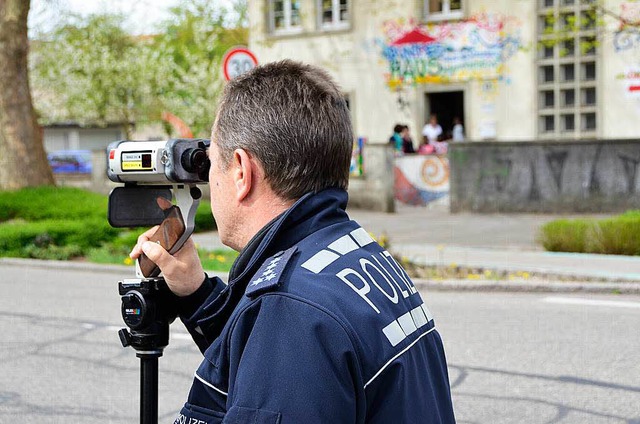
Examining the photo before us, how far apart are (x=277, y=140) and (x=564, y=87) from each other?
A: 22801 mm

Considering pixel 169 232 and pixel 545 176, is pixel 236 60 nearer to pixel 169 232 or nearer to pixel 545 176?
pixel 545 176

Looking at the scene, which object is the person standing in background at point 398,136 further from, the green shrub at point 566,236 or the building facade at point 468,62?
the green shrub at point 566,236

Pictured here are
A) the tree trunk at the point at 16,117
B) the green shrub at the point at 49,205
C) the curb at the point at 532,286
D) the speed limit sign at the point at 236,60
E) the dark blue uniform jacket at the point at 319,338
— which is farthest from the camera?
the tree trunk at the point at 16,117

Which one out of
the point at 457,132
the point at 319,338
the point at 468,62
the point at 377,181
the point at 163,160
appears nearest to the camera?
the point at 319,338

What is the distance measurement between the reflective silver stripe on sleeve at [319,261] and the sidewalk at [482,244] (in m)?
9.16

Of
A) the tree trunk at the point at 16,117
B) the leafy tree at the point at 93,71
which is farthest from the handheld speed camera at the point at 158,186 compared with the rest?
the leafy tree at the point at 93,71

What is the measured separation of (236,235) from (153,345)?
515mm

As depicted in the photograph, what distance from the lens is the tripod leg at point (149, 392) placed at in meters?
2.47

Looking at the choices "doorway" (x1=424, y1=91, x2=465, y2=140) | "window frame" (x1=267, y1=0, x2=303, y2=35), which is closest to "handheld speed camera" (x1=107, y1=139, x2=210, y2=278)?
"doorway" (x1=424, y1=91, x2=465, y2=140)

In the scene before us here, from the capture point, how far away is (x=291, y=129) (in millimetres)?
1967

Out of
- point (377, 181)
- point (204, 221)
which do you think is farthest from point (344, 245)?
point (377, 181)

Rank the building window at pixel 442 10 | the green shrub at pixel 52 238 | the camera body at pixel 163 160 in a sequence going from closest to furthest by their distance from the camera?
1. the camera body at pixel 163 160
2. the green shrub at pixel 52 238
3. the building window at pixel 442 10

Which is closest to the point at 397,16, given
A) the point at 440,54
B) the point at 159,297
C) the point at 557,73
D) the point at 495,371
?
the point at 440,54

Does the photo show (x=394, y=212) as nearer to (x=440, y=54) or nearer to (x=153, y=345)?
(x=440, y=54)
